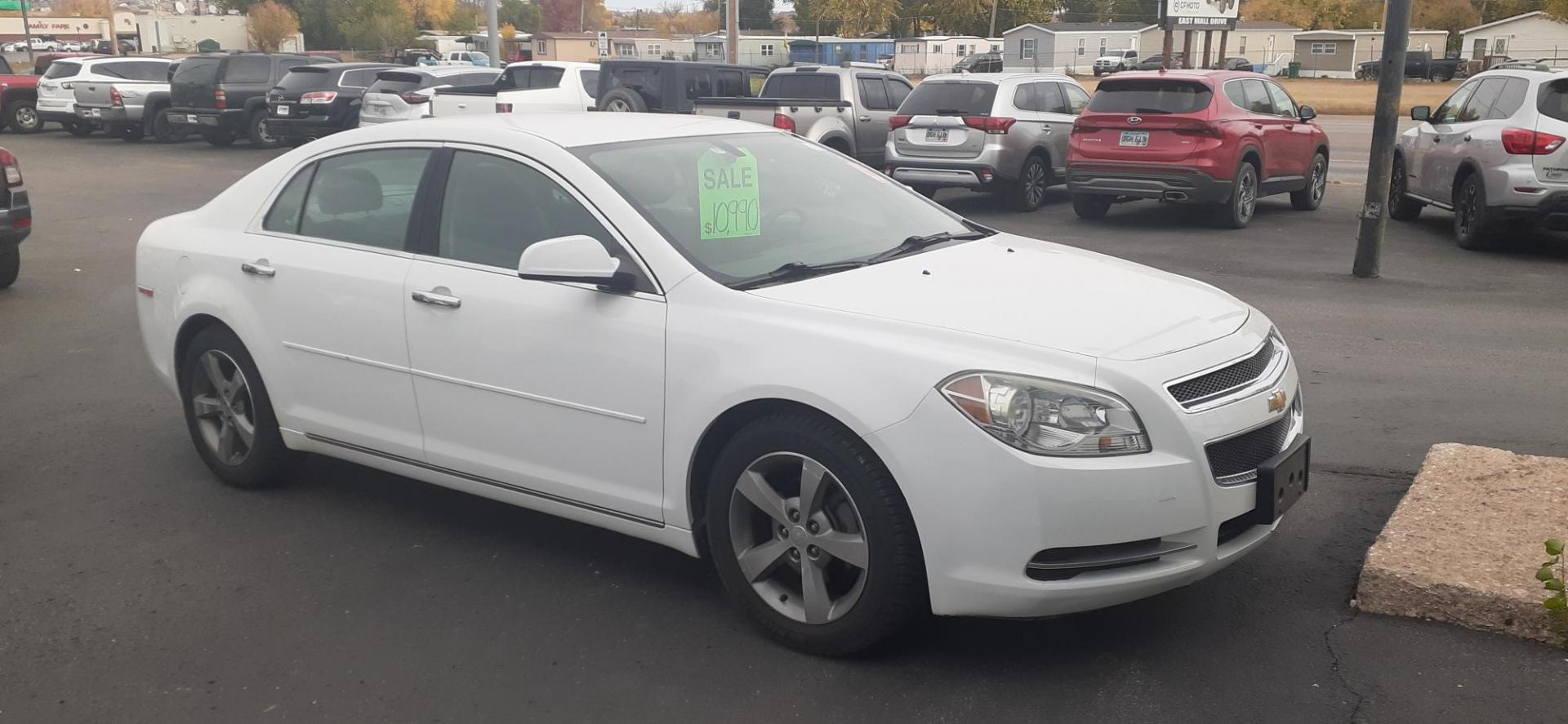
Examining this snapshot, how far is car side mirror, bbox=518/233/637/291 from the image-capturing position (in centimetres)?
419

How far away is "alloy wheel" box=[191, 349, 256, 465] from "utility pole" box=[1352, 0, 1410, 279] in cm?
817

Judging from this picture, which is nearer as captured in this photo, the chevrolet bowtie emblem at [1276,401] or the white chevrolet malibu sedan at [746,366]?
the white chevrolet malibu sedan at [746,366]

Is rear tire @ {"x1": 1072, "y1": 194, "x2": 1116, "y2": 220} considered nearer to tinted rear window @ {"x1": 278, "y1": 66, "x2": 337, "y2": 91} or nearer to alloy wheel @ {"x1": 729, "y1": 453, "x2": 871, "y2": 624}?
alloy wheel @ {"x1": 729, "y1": 453, "x2": 871, "y2": 624}

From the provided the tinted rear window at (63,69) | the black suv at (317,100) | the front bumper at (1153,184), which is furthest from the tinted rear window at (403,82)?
the front bumper at (1153,184)

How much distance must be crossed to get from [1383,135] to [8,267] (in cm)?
1103

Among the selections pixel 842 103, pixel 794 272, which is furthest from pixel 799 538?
pixel 842 103

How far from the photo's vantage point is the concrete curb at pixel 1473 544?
13.3 ft

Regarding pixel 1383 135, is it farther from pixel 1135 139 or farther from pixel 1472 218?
pixel 1135 139

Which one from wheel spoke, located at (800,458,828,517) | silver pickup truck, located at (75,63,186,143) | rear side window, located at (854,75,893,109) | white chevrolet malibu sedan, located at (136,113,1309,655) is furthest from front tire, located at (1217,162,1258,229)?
silver pickup truck, located at (75,63,186,143)

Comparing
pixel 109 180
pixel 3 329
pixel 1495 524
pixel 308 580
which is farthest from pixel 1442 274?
pixel 109 180

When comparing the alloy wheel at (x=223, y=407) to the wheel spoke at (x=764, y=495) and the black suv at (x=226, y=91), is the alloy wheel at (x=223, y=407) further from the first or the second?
the black suv at (x=226, y=91)

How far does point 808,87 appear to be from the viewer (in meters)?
17.9

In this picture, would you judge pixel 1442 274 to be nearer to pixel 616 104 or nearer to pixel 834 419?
pixel 834 419

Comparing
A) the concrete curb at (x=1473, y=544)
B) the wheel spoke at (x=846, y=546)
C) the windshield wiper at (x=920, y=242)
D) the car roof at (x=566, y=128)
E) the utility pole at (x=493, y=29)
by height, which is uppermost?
the utility pole at (x=493, y=29)
